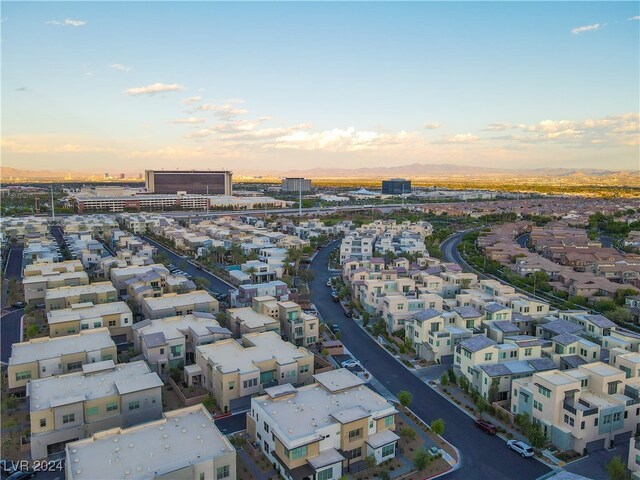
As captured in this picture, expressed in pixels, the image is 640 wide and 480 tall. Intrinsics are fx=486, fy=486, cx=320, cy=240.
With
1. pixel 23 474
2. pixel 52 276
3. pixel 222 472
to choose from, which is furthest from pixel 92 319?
pixel 222 472

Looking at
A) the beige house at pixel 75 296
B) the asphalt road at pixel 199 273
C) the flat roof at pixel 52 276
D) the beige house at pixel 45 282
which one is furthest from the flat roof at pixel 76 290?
the asphalt road at pixel 199 273

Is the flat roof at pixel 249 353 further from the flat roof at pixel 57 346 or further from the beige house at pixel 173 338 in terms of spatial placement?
the flat roof at pixel 57 346

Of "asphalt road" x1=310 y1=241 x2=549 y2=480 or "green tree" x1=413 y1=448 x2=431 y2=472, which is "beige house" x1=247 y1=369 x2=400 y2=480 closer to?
"green tree" x1=413 y1=448 x2=431 y2=472

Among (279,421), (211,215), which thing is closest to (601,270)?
(279,421)

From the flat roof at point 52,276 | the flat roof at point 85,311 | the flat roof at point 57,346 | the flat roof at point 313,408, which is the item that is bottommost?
the flat roof at point 313,408

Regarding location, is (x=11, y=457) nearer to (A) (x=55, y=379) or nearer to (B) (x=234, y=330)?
(A) (x=55, y=379)

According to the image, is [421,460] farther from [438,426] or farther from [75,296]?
[75,296]
